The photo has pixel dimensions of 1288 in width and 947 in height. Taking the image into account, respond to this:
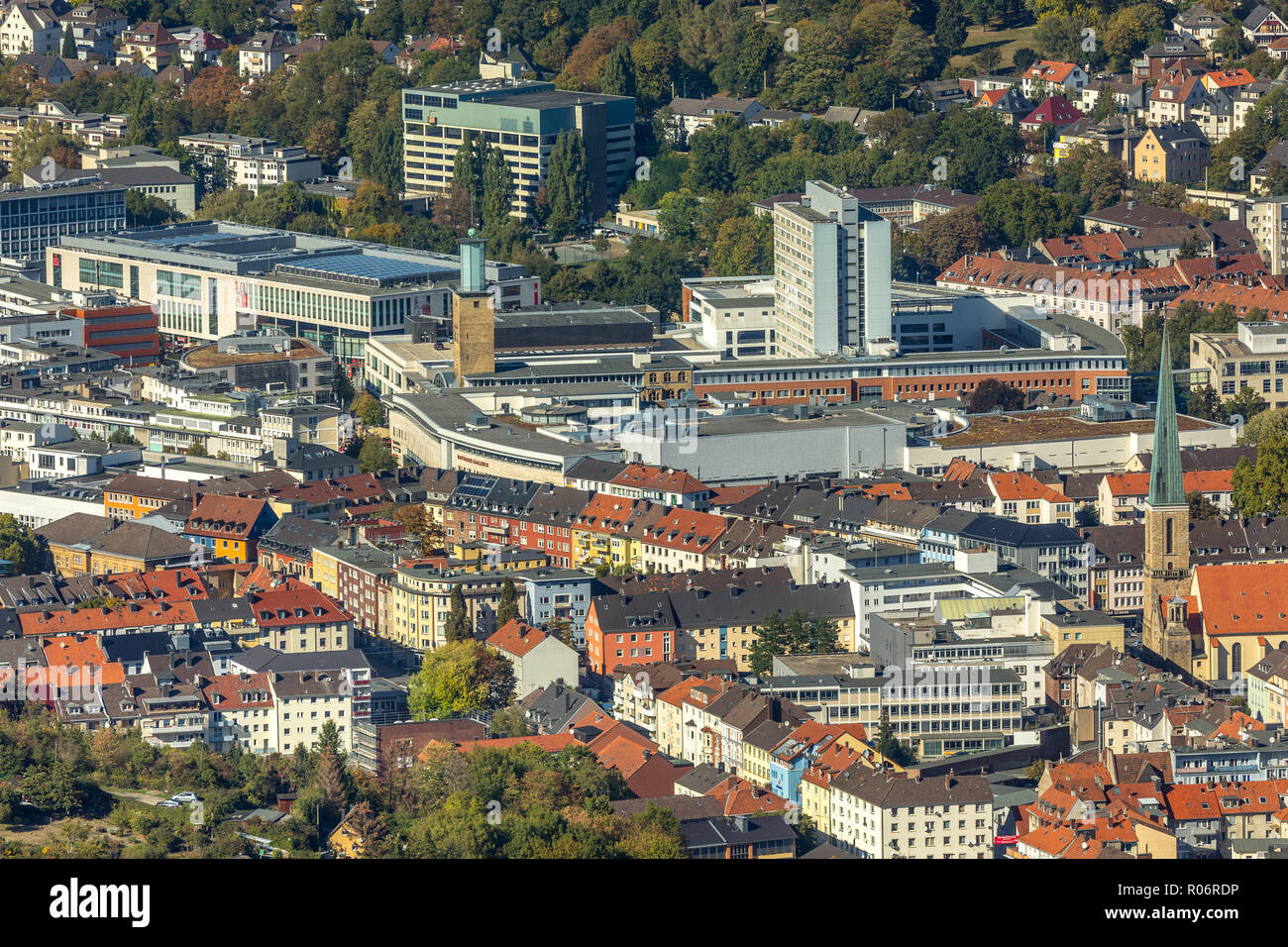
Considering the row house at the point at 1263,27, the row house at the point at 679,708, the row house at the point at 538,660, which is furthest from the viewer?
the row house at the point at 1263,27

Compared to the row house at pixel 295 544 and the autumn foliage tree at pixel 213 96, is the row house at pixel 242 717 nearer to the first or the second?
the row house at pixel 295 544

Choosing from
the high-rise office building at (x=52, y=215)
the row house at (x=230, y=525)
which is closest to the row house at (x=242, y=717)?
the row house at (x=230, y=525)

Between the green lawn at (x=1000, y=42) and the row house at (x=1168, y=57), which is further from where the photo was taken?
the green lawn at (x=1000, y=42)

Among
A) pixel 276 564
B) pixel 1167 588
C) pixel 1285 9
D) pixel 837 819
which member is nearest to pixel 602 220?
pixel 1285 9

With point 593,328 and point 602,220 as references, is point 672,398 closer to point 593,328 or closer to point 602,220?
point 593,328

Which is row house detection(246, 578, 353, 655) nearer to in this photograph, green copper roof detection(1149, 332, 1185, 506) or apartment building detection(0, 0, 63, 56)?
green copper roof detection(1149, 332, 1185, 506)

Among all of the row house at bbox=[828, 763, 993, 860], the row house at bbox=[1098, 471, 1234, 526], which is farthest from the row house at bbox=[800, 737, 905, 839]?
the row house at bbox=[1098, 471, 1234, 526]

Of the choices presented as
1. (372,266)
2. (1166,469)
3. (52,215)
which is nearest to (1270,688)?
(1166,469)
